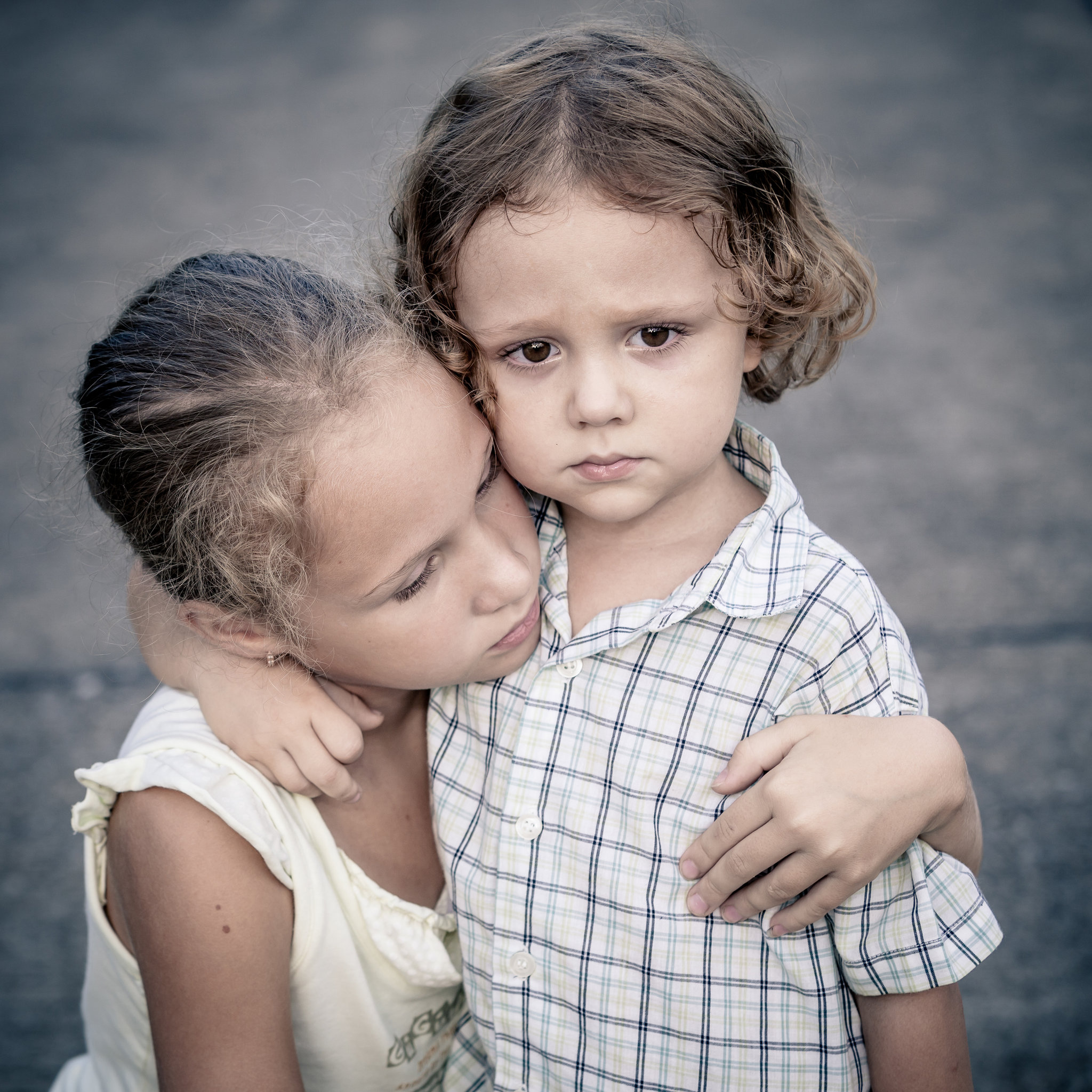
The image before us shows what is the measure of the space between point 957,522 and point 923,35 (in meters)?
4.31

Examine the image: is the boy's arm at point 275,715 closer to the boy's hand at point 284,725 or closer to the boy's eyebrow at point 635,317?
the boy's hand at point 284,725

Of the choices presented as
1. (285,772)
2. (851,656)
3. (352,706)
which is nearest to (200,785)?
(285,772)

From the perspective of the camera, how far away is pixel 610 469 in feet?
4.37

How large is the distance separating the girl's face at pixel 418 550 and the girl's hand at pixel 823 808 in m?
0.36

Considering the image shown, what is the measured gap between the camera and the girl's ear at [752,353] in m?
1.47

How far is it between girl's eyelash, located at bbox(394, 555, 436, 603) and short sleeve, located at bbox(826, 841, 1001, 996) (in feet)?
2.18

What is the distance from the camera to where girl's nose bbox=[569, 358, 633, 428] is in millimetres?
1265

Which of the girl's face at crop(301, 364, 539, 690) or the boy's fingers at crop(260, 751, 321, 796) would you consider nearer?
the girl's face at crop(301, 364, 539, 690)

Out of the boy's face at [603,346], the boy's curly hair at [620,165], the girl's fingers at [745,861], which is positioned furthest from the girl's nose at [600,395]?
the girl's fingers at [745,861]

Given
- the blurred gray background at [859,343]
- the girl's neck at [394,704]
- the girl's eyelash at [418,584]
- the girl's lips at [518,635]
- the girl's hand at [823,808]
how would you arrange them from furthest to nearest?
the blurred gray background at [859,343] → the girl's neck at [394,704] → the girl's lips at [518,635] → the girl's eyelash at [418,584] → the girl's hand at [823,808]

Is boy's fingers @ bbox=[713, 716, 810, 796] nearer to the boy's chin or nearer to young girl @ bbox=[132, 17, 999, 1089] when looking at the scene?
young girl @ bbox=[132, 17, 999, 1089]

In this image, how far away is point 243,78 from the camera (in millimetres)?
6500

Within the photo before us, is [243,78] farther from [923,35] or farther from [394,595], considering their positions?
[394,595]

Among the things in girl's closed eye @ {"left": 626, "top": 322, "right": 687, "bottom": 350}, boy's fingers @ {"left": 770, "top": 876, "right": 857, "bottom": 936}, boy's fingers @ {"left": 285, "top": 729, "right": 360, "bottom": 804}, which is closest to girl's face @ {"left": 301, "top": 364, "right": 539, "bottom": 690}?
boy's fingers @ {"left": 285, "top": 729, "right": 360, "bottom": 804}
